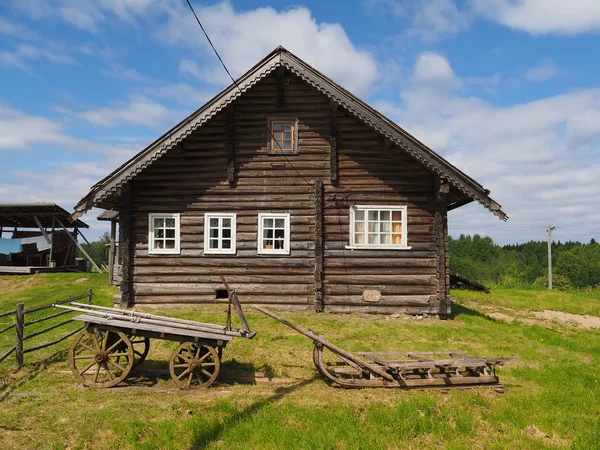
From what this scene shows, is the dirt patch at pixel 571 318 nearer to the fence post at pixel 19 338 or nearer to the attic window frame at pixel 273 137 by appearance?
the attic window frame at pixel 273 137

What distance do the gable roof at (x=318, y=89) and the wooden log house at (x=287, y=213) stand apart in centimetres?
57

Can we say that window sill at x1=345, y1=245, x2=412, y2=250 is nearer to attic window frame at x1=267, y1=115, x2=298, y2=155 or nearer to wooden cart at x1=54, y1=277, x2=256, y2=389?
attic window frame at x1=267, y1=115, x2=298, y2=155

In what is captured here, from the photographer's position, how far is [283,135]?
1396 centimetres

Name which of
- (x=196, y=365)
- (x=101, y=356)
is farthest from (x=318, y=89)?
(x=101, y=356)

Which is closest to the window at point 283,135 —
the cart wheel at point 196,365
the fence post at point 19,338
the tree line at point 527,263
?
the cart wheel at point 196,365

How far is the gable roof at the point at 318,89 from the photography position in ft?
41.5

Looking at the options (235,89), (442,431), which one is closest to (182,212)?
(235,89)

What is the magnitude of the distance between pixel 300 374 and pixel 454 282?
1755cm

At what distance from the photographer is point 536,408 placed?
22.0 feet

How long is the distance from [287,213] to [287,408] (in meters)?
7.98

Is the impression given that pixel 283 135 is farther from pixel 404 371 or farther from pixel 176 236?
pixel 404 371

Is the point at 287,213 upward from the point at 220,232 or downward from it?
upward

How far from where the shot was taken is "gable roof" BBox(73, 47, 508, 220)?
1266 centimetres

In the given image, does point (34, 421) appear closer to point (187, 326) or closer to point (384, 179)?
point (187, 326)
